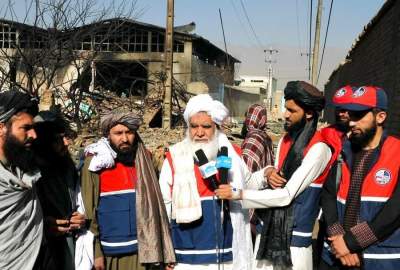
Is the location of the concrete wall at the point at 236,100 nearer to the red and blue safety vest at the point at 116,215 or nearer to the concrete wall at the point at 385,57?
the concrete wall at the point at 385,57

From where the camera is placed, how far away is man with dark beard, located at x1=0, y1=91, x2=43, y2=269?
8.96ft

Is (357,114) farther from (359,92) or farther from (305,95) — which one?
(305,95)

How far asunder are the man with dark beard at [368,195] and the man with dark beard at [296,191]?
220 millimetres

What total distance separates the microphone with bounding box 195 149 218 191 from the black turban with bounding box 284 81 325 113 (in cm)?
70

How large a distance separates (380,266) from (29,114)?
2193 millimetres

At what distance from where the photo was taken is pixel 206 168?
10.3 feet

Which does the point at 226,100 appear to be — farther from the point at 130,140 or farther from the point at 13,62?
the point at 130,140

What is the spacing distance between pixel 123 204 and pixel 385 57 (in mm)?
6476

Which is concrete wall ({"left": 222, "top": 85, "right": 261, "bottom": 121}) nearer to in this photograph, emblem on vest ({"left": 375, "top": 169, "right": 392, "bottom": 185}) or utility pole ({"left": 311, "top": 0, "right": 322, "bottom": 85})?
utility pole ({"left": 311, "top": 0, "right": 322, "bottom": 85})

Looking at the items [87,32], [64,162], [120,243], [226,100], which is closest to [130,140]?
[64,162]

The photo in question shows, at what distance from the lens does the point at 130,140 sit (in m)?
3.48

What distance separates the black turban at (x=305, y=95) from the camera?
127 inches

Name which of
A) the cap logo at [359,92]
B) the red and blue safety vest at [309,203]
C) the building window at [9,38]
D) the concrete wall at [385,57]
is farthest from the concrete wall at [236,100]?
the cap logo at [359,92]

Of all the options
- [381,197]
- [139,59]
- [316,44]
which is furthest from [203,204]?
[139,59]
